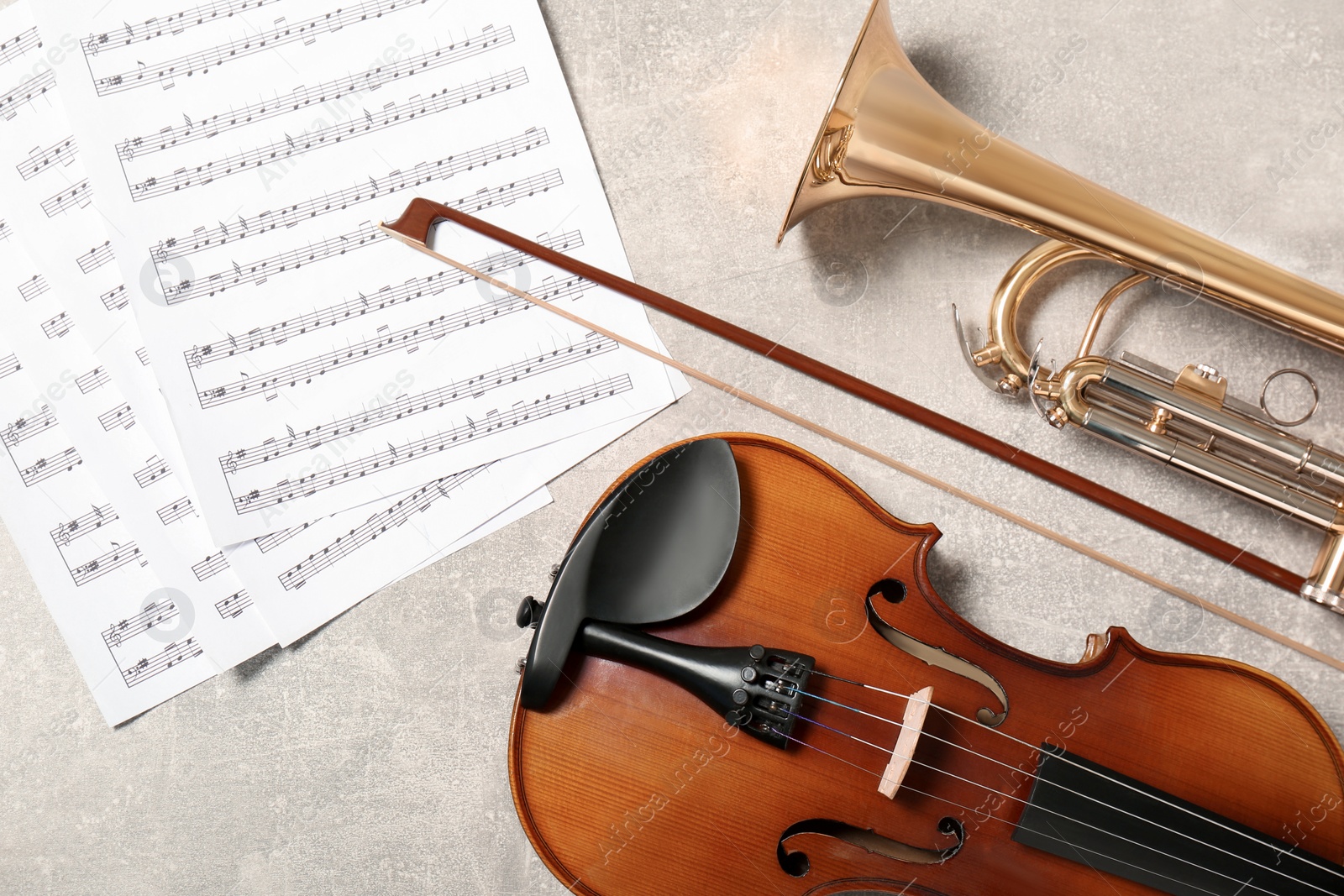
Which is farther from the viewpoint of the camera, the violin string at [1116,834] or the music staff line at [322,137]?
the music staff line at [322,137]

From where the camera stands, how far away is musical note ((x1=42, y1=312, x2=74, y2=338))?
111 centimetres

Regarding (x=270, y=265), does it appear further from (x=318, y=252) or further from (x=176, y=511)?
(x=176, y=511)

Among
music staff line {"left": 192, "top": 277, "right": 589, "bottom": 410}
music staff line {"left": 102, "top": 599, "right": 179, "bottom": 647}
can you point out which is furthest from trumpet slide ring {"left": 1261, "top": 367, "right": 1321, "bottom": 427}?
music staff line {"left": 102, "top": 599, "right": 179, "bottom": 647}

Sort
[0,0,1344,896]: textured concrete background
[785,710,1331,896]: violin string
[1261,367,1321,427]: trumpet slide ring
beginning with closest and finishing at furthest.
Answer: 1. [785,710,1331,896]: violin string
2. [1261,367,1321,427]: trumpet slide ring
3. [0,0,1344,896]: textured concrete background

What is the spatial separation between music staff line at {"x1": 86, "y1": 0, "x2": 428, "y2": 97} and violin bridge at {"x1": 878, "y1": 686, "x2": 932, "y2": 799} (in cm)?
107

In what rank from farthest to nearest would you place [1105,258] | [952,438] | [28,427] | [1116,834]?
[28,427] < [952,438] < [1105,258] < [1116,834]

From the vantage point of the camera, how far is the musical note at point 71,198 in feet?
3.62

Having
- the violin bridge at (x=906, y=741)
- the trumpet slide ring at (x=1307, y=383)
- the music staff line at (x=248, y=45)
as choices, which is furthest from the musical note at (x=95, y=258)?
the trumpet slide ring at (x=1307, y=383)

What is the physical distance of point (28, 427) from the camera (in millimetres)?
1116

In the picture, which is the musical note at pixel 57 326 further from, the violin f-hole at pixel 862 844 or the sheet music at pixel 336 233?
the violin f-hole at pixel 862 844

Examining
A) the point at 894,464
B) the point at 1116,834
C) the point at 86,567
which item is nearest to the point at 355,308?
the point at 86,567

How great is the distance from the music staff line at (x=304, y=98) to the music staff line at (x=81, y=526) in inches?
18.9

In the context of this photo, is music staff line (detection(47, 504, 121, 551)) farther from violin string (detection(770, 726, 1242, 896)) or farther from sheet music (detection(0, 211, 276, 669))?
violin string (detection(770, 726, 1242, 896))

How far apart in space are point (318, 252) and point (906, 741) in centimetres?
94
